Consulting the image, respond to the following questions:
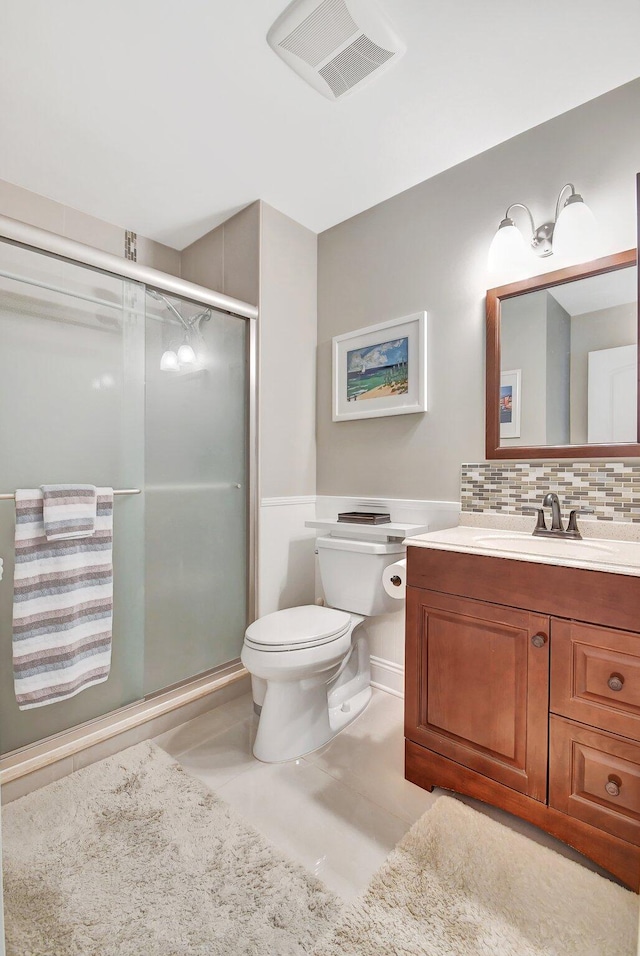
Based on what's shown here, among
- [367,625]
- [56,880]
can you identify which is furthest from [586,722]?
[56,880]

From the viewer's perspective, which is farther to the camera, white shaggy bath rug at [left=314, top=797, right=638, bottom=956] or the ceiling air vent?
the ceiling air vent

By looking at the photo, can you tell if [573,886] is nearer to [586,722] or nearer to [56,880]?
[586,722]

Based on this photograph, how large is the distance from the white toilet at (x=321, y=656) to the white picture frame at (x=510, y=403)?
2.04ft

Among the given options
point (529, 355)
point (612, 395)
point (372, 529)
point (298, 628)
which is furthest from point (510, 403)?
point (298, 628)

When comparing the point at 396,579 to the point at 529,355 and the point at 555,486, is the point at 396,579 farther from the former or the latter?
the point at 529,355

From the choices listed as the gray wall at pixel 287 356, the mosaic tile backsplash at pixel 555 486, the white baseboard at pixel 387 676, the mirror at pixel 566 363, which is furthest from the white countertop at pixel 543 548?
the gray wall at pixel 287 356

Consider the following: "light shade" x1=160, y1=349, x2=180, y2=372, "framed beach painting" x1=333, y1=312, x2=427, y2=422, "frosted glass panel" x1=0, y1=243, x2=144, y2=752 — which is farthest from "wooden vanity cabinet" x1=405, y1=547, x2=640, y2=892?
"light shade" x1=160, y1=349, x2=180, y2=372

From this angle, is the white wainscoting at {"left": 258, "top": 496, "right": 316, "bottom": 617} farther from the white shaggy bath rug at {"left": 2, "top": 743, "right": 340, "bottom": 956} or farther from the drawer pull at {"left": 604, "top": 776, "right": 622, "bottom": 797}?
the drawer pull at {"left": 604, "top": 776, "right": 622, "bottom": 797}

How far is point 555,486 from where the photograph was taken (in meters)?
1.68

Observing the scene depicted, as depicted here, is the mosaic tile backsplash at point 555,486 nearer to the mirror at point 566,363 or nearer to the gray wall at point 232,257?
the mirror at point 566,363

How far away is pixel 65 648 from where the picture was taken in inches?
61.0

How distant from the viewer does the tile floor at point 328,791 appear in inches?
50.3

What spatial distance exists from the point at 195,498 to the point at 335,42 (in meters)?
1.63

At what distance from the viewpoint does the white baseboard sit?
2131mm
